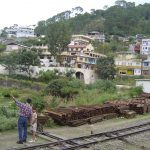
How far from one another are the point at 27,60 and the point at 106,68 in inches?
544

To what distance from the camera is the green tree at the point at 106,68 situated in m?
64.9

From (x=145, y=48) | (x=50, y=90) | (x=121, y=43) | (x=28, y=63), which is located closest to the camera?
(x=50, y=90)

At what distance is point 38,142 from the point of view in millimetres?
12258

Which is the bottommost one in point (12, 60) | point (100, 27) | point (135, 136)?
point (135, 136)

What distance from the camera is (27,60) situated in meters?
64.0

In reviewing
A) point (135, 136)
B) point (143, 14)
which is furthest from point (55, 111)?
point (143, 14)

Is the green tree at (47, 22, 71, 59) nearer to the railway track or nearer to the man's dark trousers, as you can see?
the railway track

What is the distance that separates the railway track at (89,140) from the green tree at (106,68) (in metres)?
49.2

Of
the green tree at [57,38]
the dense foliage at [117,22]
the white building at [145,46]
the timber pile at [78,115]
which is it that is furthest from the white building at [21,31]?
the timber pile at [78,115]

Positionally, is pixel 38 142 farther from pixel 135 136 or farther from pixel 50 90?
pixel 50 90

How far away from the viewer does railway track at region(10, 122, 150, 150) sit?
11367 millimetres

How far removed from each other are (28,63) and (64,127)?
50.6 m

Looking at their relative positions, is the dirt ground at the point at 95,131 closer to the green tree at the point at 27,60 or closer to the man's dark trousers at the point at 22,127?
the man's dark trousers at the point at 22,127

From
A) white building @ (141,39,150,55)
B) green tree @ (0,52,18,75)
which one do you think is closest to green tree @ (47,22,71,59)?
green tree @ (0,52,18,75)
